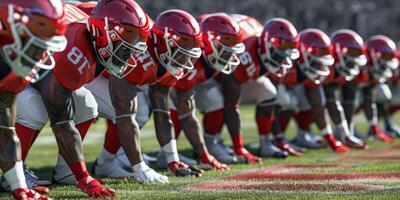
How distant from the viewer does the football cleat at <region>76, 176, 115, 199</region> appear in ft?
17.9

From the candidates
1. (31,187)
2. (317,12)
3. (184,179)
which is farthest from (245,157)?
(317,12)

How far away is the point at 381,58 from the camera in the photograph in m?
11.9

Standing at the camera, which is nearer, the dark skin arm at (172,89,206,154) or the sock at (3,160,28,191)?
the sock at (3,160,28,191)

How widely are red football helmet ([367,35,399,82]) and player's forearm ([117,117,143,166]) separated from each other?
20.7 ft

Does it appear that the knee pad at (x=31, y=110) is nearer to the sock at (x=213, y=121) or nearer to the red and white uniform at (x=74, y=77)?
the red and white uniform at (x=74, y=77)

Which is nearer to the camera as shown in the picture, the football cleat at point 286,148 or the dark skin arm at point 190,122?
the dark skin arm at point 190,122

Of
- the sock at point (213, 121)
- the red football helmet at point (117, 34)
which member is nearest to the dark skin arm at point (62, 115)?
the red football helmet at point (117, 34)

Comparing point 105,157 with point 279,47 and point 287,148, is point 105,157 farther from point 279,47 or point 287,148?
point 287,148

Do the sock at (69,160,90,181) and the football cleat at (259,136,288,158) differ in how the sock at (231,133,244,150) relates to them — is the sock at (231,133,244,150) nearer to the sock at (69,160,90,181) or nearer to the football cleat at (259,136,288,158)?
the football cleat at (259,136,288,158)

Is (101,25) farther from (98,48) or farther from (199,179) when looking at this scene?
(199,179)

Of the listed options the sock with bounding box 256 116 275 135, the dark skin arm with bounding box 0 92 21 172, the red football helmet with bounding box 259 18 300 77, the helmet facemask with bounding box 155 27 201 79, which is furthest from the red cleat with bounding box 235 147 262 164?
the dark skin arm with bounding box 0 92 21 172

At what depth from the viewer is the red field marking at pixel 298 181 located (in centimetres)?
604

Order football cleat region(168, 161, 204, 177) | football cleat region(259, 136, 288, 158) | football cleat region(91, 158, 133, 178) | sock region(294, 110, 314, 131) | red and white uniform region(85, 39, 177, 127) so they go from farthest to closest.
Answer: sock region(294, 110, 314, 131) < football cleat region(259, 136, 288, 158) < football cleat region(91, 158, 133, 178) < football cleat region(168, 161, 204, 177) < red and white uniform region(85, 39, 177, 127)

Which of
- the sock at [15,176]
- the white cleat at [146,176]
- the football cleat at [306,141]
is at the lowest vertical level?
the football cleat at [306,141]
